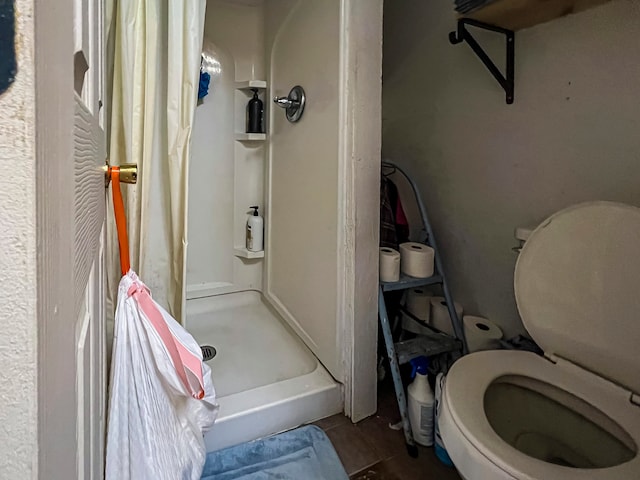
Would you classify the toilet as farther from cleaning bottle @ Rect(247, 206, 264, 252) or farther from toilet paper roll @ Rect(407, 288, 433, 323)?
cleaning bottle @ Rect(247, 206, 264, 252)

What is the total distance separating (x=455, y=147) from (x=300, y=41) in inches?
31.8

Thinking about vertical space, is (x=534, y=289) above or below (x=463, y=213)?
below

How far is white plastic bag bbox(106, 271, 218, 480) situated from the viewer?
0.71 meters

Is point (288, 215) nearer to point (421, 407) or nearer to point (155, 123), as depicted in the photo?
point (155, 123)

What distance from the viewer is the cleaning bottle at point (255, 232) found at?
208 centimetres

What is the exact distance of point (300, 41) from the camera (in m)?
1.63

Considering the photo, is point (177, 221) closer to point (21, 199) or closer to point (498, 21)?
point (21, 199)

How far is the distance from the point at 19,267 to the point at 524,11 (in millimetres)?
1444

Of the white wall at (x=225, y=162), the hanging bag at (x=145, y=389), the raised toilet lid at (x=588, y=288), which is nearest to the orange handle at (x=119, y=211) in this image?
the hanging bag at (x=145, y=389)

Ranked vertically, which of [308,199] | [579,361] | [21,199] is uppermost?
[308,199]

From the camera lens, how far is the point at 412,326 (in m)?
1.68

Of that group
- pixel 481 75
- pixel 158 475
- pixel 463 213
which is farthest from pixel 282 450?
pixel 481 75

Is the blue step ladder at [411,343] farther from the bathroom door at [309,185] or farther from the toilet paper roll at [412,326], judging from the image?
the bathroom door at [309,185]

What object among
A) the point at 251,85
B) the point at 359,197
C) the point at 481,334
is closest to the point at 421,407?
the point at 481,334
